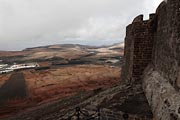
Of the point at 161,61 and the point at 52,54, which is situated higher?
the point at 161,61

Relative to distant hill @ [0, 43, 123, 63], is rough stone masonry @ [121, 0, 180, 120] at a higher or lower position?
higher

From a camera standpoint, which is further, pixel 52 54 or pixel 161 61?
pixel 52 54

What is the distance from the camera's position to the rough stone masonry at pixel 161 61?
19.0 ft

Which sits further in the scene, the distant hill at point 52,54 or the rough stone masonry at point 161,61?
the distant hill at point 52,54

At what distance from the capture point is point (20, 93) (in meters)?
25.7

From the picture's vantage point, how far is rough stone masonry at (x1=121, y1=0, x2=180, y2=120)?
5.80 m

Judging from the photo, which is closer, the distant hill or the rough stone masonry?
the rough stone masonry

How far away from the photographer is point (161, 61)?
26.3 ft

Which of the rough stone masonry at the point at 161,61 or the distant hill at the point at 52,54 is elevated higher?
the rough stone masonry at the point at 161,61

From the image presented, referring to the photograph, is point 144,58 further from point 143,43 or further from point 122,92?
point 122,92

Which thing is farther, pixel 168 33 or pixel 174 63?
pixel 168 33

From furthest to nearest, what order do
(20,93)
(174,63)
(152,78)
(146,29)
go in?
1. (20,93)
2. (146,29)
3. (152,78)
4. (174,63)

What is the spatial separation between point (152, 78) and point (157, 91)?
1391 millimetres

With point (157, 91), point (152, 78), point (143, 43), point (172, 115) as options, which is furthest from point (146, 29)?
point (172, 115)
